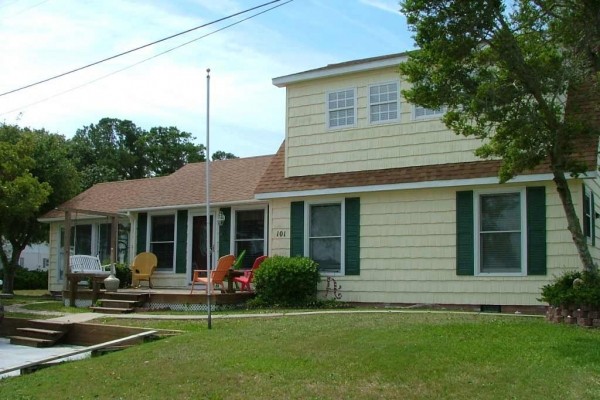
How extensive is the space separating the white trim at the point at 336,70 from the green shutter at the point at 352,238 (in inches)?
122

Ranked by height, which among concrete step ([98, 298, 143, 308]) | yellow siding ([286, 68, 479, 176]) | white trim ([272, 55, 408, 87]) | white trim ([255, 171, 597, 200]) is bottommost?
concrete step ([98, 298, 143, 308])

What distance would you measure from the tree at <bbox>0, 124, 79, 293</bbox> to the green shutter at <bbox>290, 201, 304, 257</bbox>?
306 inches

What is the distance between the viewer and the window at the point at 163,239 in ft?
67.9

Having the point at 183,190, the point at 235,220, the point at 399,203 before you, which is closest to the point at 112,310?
the point at 235,220

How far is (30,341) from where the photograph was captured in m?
13.8

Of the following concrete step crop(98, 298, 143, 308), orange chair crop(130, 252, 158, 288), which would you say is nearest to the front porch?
concrete step crop(98, 298, 143, 308)

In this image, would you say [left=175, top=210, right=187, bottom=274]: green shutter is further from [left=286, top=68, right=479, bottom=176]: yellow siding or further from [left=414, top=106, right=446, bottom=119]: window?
[left=414, top=106, right=446, bottom=119]: window

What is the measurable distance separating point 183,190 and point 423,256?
897 cm

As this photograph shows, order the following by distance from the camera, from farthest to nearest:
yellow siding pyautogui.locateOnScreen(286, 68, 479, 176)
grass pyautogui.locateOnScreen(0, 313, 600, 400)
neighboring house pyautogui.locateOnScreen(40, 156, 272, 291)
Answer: neighboring house pyautogui.locateOnScreen(40, 156, 272, 291), yellow siding pyautogui.locateOnScreen(286, 68, 479, 176), grass pyautogui.locateOnScreen(0, 313, 600, 400)

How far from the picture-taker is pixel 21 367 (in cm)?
1051

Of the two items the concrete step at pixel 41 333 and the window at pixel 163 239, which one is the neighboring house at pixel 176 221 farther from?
the concrete step at pixel 41 333

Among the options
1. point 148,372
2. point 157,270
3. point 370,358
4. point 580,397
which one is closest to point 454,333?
point 370,358

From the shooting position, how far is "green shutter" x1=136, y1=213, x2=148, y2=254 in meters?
21.3

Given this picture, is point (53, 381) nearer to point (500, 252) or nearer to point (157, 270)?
point (500, 252)
